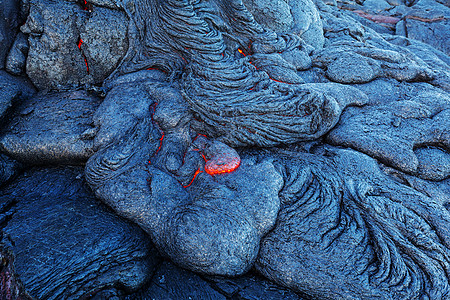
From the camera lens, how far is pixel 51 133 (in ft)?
12.7

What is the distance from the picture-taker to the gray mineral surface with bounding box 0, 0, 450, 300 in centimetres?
285

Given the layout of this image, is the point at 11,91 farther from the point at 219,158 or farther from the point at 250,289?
the point at 250,289

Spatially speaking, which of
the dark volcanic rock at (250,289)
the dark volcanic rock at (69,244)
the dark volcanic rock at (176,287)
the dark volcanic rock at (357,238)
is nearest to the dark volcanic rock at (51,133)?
the dark volcanic rock at (69,244)

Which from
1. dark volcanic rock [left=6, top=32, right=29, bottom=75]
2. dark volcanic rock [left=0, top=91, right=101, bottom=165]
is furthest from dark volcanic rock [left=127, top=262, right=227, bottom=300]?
dark volcanic rock [left=6, top=32, right=29, bottom=75]

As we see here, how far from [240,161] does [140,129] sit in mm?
1427

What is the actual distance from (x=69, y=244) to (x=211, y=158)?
1826 millimetres

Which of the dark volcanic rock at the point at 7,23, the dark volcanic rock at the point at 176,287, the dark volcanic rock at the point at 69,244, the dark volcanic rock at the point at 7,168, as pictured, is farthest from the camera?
the dark volcanic rock at the point at 7,23

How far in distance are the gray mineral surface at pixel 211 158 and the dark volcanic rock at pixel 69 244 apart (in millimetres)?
17

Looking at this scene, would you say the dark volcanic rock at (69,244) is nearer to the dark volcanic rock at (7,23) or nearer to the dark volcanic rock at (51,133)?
the dark volcanic rock at (51,133)

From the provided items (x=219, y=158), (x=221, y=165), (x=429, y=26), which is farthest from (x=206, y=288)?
(x=429, y=26)

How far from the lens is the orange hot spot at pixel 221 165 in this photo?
3453 millimetres

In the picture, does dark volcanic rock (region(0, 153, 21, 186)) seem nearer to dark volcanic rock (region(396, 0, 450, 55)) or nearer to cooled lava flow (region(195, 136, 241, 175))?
cooled lava flow (region(195, 136, 241, 175))

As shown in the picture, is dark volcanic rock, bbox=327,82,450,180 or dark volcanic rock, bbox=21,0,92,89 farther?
dark volcanic rock, bbox=21,0,92,89

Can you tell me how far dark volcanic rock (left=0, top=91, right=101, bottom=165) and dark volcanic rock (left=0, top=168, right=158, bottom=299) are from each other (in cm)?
47
